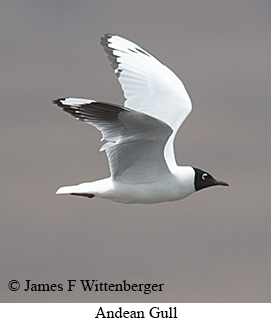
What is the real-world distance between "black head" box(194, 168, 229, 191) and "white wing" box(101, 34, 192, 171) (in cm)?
52

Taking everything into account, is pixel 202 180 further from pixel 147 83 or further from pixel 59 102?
pixel 59 102

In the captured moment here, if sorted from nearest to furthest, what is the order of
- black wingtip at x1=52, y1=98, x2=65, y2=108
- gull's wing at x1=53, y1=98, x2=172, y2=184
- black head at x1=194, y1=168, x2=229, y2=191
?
black wingtip at x1=52, y1=98, x2=65, y2=108 < gull's wing at x1=53, y1=98, x2=172, y2=184 < black head at x1=194, y1=168, x2=229, y2=191

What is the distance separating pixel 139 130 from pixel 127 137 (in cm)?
12

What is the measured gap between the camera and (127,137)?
5879mm

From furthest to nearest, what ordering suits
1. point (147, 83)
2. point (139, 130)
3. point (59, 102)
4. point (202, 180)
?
1. point (147, 83)
2. point (202, 180)
3. point (139, 130)
4. point (59, 102)

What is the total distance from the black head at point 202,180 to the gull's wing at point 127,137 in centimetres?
26

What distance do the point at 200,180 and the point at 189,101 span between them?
3.23 feet

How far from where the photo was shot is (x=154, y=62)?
7.34 m

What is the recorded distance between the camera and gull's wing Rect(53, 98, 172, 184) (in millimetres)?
5574

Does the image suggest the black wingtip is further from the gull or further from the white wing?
the white wing

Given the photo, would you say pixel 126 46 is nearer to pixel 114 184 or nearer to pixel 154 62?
pixel 154 62

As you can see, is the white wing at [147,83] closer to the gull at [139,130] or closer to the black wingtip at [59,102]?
the gull at [139,130]

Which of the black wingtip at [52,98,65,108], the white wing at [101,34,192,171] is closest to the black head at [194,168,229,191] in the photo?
the white wing at [101,34,192,171]

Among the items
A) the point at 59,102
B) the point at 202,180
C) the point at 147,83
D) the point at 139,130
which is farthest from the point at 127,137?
the point at 147,83
